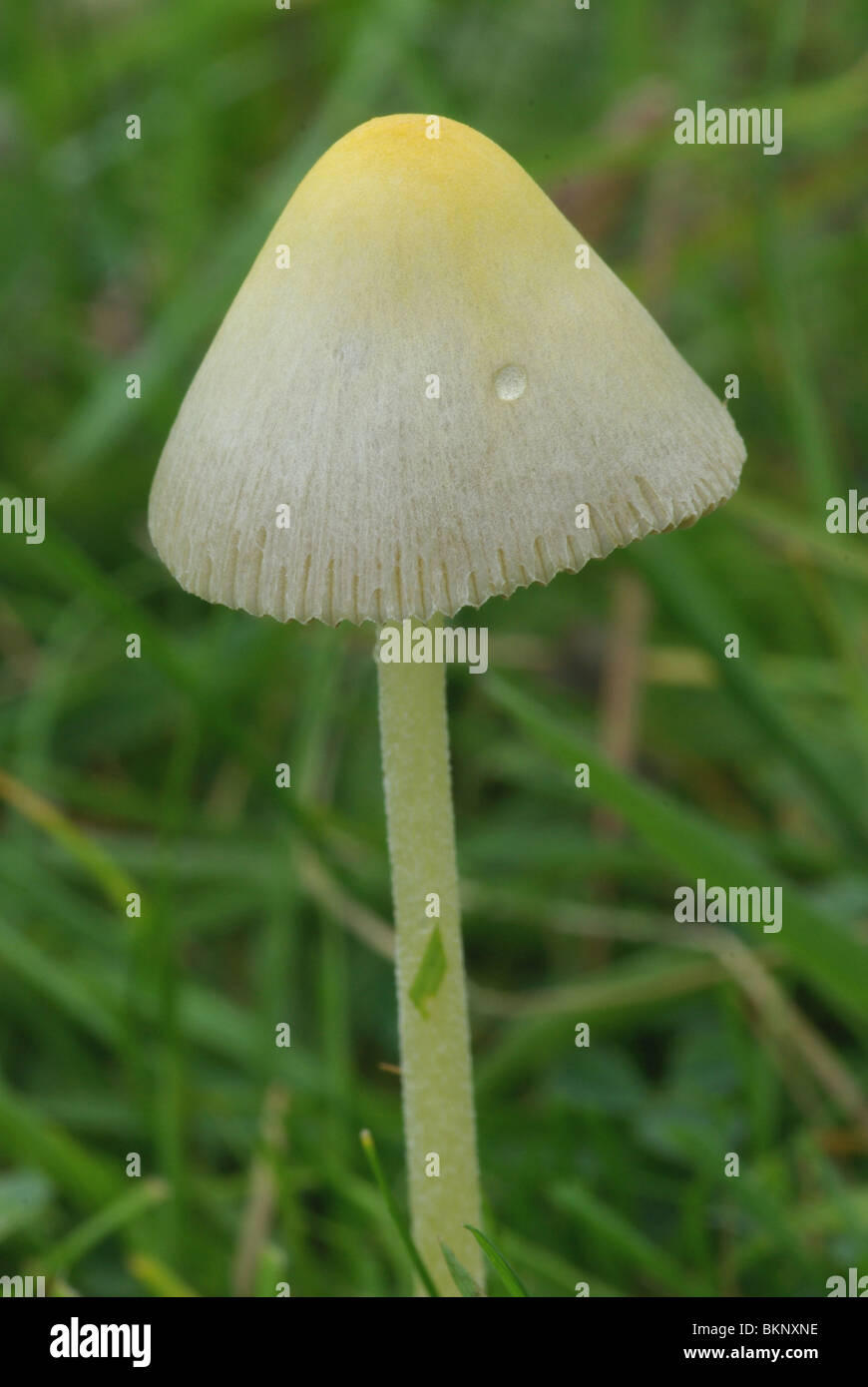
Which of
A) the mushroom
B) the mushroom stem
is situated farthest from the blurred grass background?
the mushroom

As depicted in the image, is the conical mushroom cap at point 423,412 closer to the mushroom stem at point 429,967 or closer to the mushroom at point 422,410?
the mushroom at point 422,410

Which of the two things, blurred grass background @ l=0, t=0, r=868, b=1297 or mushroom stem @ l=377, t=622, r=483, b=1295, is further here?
blurred grass background @ l=0, t=0, r=868, b=1297

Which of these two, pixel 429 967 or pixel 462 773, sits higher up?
pixel 462 773

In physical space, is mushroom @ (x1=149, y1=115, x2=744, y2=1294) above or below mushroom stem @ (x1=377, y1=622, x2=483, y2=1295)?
above

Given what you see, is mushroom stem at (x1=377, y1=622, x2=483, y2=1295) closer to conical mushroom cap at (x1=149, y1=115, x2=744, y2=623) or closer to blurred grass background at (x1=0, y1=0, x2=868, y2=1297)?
blurred grass background at (x1=0, y1=0, x2=868, y2=1297)

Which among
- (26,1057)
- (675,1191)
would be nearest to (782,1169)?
(675,1191)

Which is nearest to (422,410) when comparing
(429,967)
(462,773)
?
(429,967)

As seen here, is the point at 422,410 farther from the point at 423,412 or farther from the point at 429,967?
the point at 429,967
